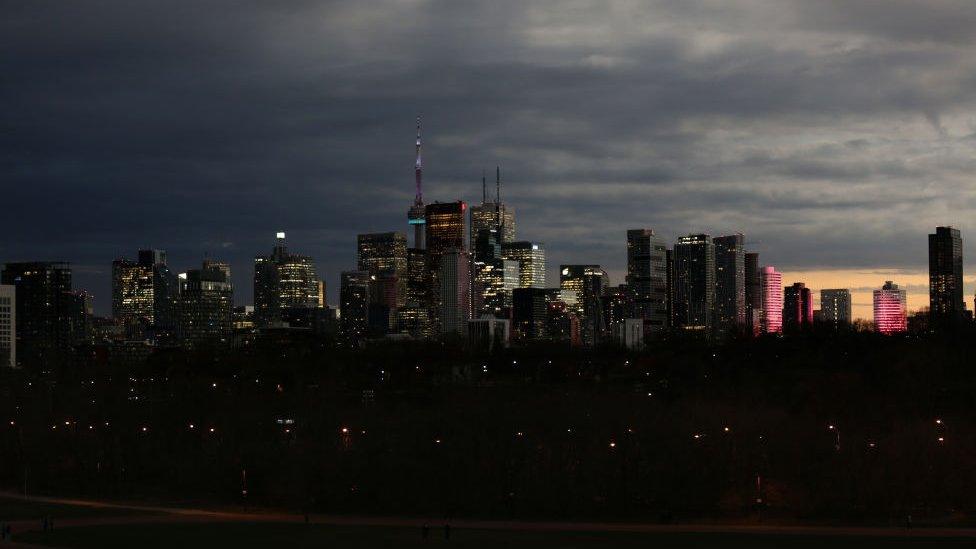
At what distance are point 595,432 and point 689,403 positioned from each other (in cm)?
1775

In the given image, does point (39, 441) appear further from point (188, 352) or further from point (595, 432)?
point (188, 352)

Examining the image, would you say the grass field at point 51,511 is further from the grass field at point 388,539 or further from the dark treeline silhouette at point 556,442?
the dark treeline silhouette at point 556,442

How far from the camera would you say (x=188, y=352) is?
158m

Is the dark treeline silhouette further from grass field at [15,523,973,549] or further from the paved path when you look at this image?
grass field at [15,523,973,549]

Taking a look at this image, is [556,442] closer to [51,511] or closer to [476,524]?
[476,524]

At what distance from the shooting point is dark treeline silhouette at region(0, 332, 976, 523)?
65.0 metres

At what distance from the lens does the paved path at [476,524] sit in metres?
57.6

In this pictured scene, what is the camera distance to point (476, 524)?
6066cm

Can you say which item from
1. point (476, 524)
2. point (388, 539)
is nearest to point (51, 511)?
point (388, 539)

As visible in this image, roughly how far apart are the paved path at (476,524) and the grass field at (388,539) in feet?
3.79

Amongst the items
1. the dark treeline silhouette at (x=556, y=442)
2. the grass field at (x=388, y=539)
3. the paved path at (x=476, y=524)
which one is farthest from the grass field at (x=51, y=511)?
the dark treeline silhouette at (x=556, y=442)

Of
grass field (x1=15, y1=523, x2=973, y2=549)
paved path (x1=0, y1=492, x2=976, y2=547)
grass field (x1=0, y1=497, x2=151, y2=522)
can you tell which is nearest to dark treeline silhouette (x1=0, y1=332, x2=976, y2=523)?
paved path (x1=0, y1=492, x2=976, y2=547)

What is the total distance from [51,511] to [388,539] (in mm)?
19837

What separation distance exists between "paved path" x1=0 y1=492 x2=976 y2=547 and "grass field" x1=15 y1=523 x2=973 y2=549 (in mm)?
1155
